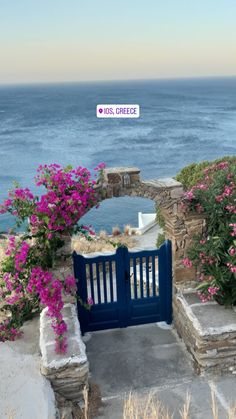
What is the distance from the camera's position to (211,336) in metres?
6.11

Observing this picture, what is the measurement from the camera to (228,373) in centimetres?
639

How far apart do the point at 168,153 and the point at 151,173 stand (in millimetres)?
11171

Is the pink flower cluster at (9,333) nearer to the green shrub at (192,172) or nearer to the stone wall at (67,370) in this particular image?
the stone wall at (67,370)

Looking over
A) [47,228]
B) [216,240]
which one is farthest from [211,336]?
[47,228]

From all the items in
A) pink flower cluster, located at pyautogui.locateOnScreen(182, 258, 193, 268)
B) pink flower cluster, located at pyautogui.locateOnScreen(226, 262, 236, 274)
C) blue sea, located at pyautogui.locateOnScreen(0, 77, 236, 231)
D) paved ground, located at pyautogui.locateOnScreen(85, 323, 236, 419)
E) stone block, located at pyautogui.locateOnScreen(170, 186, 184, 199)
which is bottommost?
blue sea, located at pyautogui.locateOnScreen(0, 77, 236, 231)

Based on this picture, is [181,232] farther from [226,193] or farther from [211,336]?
[211,336]

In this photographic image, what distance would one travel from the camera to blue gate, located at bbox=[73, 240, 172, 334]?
24.0 feet

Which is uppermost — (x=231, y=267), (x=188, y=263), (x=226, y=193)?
(x=226, y=193)

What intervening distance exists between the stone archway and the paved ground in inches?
47.6

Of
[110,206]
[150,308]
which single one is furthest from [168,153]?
[150,308]

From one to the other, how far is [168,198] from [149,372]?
2819 millimetres

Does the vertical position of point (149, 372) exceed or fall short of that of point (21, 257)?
it falls short

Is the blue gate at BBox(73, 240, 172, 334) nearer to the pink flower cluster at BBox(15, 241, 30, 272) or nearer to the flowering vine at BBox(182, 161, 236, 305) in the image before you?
the flowering vine at BBox(182, 161, 236, 305)

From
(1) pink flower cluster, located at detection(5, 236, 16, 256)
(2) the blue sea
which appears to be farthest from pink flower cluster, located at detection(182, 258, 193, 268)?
(2) the blue sea
